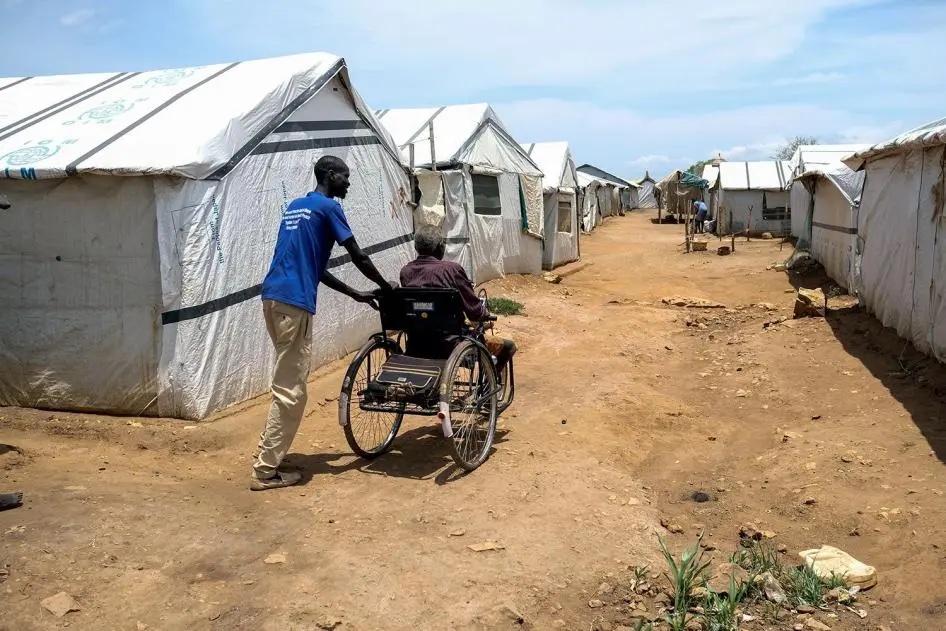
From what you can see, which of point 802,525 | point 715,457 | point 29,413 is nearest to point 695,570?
point 802,525

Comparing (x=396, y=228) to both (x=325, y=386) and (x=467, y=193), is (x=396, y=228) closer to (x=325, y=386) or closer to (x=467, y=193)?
(x=325, y=386)

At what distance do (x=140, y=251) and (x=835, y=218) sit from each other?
12880mm

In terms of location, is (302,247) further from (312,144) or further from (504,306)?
(504,306)

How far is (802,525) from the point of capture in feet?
14.4

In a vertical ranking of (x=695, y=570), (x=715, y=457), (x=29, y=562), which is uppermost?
(x=29, y=562)

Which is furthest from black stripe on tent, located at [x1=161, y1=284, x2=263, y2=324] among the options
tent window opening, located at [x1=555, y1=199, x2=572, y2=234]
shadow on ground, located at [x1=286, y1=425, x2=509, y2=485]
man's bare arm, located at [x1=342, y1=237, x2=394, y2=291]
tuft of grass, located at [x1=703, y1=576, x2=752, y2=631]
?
tent window opening, located at [x1=555, y1=199, x2=572, y2=234]

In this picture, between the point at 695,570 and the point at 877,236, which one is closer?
the point at 695,570

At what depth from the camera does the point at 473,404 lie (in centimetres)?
510

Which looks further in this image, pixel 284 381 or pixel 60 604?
pixel 284 381

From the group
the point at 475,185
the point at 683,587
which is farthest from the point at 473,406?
the point at 475,185

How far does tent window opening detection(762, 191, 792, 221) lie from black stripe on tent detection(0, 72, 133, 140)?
25343mm

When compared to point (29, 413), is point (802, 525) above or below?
below

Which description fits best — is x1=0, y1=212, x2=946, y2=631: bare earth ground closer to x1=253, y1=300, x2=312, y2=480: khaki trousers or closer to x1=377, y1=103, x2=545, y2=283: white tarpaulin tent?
x1=253, y1=300, x2=312, y2=480: khaki trousers

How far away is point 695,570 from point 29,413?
547 centimetres
